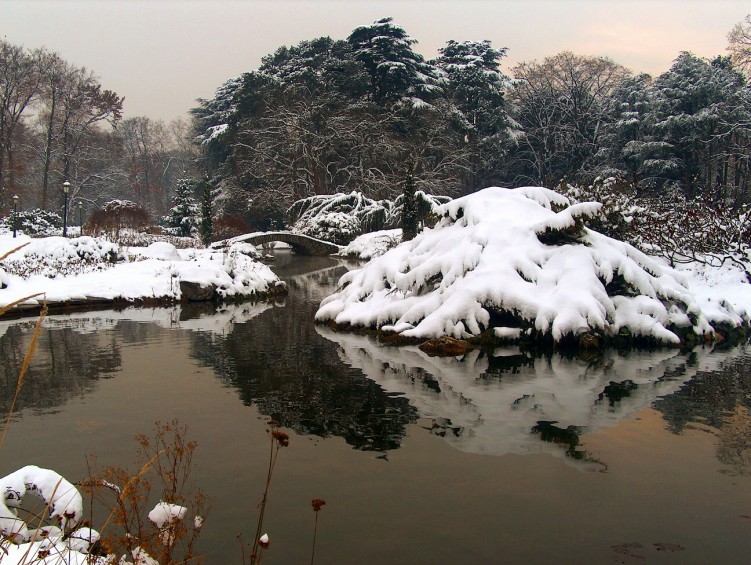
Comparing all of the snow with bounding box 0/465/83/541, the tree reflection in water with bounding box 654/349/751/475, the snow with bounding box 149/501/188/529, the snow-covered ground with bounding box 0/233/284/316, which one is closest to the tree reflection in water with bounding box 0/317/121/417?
the snow-covered ground with bounding box 0/233/284/316

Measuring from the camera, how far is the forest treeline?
149 ft

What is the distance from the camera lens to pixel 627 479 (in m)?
6.07

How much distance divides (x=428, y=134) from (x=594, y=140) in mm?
13064

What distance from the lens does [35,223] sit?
1564 inches

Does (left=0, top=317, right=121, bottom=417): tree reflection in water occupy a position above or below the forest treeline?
below

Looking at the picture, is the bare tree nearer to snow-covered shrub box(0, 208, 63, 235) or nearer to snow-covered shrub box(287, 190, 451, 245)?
snow-covered shrub box(287, 190, 451, 245)

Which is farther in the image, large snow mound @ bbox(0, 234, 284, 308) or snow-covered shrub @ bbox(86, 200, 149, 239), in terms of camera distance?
snow-covered shrub @ bbox(86, 200, 149, 239)

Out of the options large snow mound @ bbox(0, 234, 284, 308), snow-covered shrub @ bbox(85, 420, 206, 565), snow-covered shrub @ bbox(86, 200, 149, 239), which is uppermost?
snow-covered shrub @ bbox(86, 200, 149, 239)

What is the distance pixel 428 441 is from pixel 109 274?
16857 mm

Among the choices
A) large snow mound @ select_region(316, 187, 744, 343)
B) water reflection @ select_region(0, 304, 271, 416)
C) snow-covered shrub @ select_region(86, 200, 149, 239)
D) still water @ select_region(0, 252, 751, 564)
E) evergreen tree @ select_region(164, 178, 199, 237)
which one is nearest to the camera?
still water @ select_region(0, 252, 751, 564)

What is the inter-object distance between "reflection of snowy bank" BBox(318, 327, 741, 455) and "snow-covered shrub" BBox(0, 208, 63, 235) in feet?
107

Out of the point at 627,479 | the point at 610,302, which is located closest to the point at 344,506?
the point at 627,479

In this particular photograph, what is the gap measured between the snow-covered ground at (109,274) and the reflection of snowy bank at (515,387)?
9.23 metres

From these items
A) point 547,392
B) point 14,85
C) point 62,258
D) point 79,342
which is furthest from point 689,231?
point 14,85
